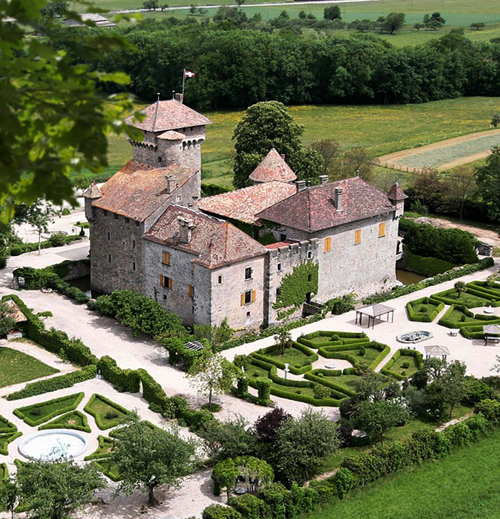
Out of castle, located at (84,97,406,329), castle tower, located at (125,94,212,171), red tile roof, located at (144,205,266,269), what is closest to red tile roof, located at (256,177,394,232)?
castle, located at (84,97,406,329)

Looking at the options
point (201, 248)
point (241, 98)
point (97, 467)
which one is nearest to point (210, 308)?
point (201, 248)

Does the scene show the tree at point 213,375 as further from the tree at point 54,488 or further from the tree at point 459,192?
the tree at point 459,192

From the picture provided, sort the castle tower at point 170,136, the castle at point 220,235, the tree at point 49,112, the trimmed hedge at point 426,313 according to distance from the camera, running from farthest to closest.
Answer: the castle tower at point 170,136 < the trimmed hedge at point 426,313 < the castle at point 220,235 < the tree at point 49,112

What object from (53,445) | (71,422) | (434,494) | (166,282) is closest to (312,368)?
(166,282)

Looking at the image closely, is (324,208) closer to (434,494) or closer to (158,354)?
(158,354)

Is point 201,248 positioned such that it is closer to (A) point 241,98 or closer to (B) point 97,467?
(B) point 97,467

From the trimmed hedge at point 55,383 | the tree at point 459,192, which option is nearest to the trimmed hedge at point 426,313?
the trimmed hedge at point 55,383
